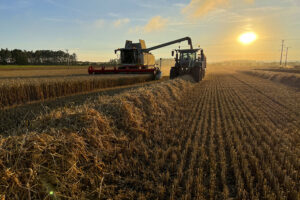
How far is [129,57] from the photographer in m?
16.2

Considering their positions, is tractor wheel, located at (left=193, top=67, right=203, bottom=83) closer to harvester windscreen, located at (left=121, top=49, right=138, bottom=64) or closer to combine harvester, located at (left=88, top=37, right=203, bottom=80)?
combine harvester, located at (left=88, top=37, right=203, bottom=80)

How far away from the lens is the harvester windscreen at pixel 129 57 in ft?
52.7

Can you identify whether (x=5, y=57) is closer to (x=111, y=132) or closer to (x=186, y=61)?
(x=186, y=61)

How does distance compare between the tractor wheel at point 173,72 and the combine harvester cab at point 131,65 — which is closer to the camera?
the combine harvester cab at point 131,65

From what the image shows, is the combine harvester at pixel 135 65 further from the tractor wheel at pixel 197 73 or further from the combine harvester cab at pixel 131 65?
the tractor wheel at pixel 197 73

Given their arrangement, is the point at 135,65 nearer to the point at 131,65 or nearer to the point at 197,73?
the point at 131,65

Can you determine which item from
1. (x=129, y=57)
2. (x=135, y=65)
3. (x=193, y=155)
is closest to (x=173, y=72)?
(x=135, y=65)

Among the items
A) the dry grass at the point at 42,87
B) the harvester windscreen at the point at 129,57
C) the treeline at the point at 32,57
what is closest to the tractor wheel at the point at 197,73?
the harvester windscreen at the point at 129,57

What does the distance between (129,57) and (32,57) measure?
307 ft

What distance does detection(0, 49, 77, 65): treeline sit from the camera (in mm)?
68812

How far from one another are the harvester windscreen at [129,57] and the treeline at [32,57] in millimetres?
44765

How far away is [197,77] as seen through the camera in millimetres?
17094

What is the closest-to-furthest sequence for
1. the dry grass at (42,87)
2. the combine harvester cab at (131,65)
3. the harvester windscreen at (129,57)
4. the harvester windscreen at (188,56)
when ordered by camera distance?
the dry grass at (42,87) < the combine harvester cab at (131,65) < the harvester windscreen at (129,57) < the harvester windscreen at (188,56)

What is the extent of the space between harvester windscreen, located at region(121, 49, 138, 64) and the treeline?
4476 centimetres
